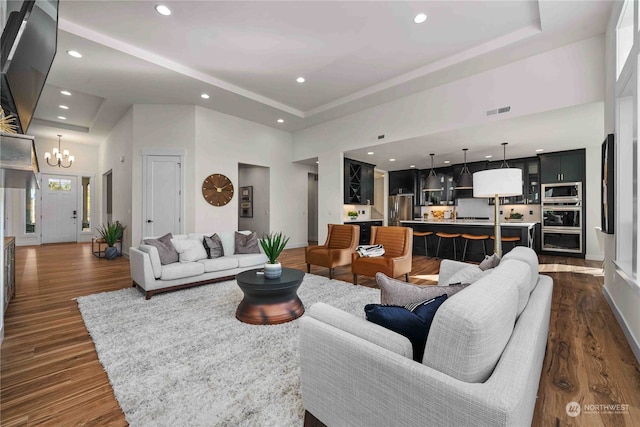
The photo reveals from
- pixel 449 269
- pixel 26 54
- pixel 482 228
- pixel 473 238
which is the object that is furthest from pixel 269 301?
pixel 482 228

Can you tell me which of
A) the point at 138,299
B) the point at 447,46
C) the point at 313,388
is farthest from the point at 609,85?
the point at 138,299

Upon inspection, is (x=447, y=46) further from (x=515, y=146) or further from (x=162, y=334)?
(x=162, y=334)

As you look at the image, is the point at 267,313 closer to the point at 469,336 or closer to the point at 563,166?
the point at 469,336

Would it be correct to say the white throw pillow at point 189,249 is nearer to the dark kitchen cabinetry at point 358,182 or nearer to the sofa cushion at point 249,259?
the sofa cushion at point 249,259

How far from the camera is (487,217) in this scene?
317 inches

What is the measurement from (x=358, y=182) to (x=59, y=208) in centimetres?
932

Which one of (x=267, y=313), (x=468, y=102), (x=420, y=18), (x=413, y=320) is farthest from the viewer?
(x=468, y=102)

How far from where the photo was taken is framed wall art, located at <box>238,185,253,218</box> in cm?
824

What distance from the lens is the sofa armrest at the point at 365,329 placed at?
1.06 meters

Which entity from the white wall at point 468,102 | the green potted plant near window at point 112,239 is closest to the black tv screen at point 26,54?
the green potted plant near window at point 112,239

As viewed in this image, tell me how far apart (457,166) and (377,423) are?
8.44m

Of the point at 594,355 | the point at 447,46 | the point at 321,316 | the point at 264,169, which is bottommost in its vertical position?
the point at 594,355

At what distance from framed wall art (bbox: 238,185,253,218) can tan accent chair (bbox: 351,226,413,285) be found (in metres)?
4.66

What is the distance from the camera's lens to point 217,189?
21.0 ft
